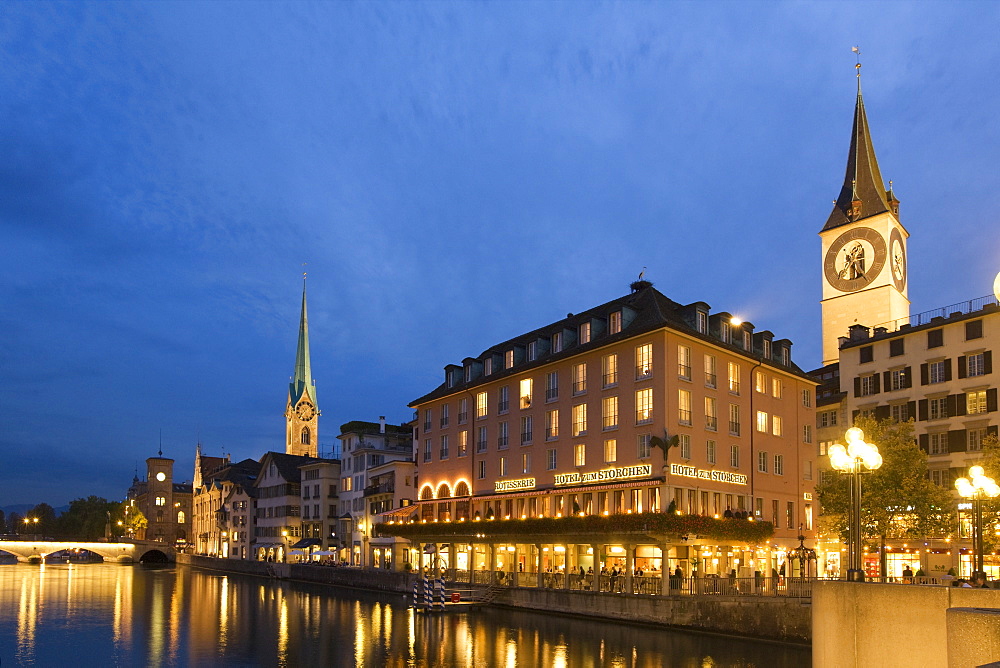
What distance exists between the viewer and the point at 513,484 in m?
65.8

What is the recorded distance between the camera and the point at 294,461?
130 m

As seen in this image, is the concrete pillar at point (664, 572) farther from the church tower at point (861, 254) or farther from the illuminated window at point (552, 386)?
the church tower at point (861, 254)

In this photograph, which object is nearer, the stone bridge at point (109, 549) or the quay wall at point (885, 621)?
the quay wall at point (885, 621)

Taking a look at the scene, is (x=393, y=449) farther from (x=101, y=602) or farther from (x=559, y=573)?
(x=559, y=573)

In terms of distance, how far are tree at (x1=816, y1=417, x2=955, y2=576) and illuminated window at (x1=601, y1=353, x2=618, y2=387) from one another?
15.5 metres

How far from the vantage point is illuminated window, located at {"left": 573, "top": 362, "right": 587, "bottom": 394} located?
6112 centimetres

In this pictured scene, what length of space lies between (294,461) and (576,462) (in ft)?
259

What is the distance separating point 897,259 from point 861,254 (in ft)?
15.7

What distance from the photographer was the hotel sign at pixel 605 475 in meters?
53.3

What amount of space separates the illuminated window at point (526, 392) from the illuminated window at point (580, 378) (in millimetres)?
5617

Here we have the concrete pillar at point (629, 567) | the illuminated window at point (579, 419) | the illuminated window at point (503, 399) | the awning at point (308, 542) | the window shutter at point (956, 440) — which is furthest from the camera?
the awning at point (308, 542)

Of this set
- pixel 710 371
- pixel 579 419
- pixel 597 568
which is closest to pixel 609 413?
pixel 579 419

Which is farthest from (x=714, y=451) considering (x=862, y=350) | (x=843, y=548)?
(x=862, y=350)

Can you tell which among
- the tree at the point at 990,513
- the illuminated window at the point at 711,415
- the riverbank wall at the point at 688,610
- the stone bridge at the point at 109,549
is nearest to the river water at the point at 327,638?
the riverbank wall at the point at 688,610
